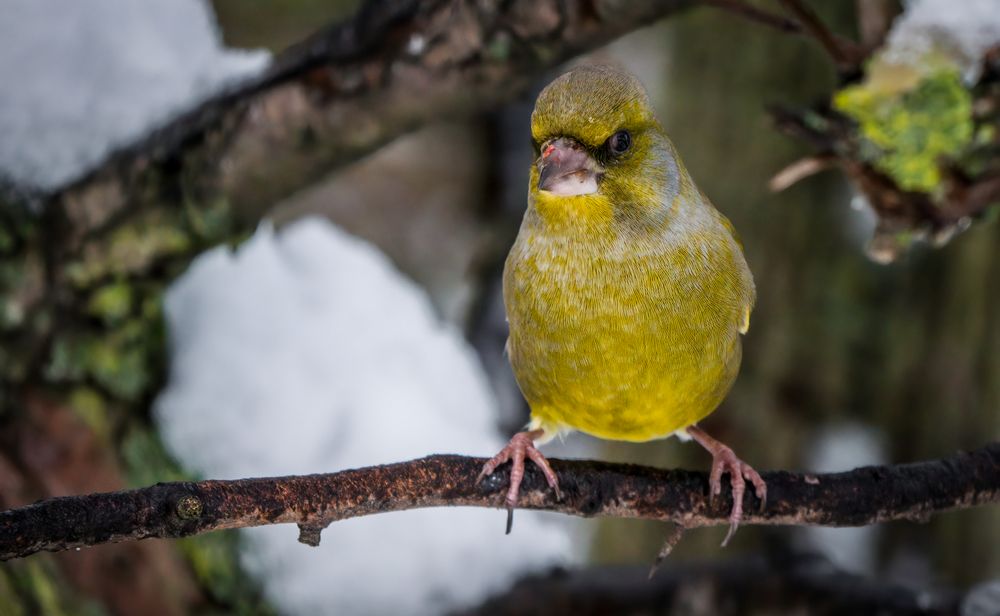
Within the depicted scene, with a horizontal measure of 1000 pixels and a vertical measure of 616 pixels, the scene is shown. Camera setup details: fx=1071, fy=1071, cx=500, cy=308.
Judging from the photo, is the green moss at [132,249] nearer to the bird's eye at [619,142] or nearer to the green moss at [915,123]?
the bird's eye at [619,142]

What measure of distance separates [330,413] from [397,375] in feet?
1.12

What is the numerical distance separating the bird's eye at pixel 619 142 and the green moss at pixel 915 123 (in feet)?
3.09

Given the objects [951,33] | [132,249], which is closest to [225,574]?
[132,249]

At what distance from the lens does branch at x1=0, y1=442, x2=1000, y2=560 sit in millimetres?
1731

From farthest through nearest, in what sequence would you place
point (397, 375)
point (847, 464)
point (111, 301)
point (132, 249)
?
point (847, 464)
point (397, 375)
point (111, 301)
point (132, 249)

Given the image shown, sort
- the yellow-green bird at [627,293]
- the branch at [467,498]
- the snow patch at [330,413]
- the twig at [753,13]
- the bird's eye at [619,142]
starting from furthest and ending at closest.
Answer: the snow patch at [330,413] < the twig at [753,13] < the yellow-green bird at [627,293] < the bird's eye at [619,142] < the branch at [467,498]

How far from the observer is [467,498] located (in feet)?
7.27

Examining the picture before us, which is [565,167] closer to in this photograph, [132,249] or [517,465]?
[517,465]

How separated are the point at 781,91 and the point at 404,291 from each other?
5.52 ft

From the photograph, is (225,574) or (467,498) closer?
(467,498)

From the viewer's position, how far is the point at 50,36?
3209mm

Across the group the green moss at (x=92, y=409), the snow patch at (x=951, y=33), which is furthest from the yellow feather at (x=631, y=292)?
the green moss at (x=92, y=409)

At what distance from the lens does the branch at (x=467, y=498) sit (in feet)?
A: 5.68

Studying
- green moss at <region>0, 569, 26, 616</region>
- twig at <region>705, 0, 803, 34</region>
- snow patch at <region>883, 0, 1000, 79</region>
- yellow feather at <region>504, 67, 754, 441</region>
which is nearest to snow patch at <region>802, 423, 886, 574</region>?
snow patch at <region>883, 0, 1000, 79</region>
